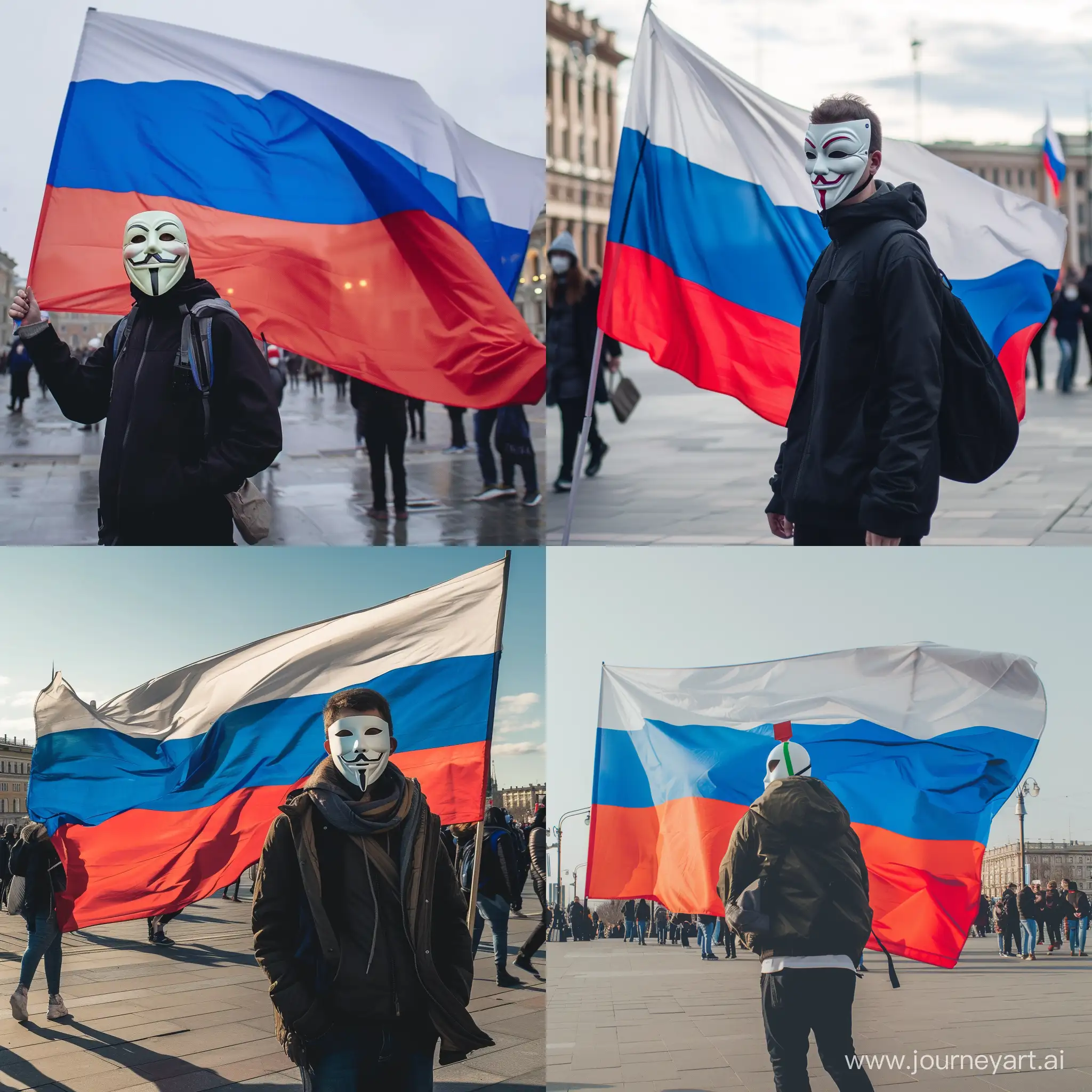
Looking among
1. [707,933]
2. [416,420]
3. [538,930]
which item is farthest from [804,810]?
[416,420]

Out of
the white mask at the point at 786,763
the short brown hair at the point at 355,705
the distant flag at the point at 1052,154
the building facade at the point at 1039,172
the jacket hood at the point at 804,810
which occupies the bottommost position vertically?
the jacket hood at the point at 804,810

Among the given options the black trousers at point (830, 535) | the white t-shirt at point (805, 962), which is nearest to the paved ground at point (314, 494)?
the white t-shirt at point (805, 962)

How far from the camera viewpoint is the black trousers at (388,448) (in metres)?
9.41

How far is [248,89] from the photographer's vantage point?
6.23 metres

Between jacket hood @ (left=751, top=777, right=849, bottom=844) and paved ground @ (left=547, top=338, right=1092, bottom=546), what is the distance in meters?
2.69

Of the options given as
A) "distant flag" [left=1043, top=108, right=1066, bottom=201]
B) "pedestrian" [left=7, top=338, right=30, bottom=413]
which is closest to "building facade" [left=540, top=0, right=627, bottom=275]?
"pedestrian" [left=7, top=338, right=30, bottom=413]

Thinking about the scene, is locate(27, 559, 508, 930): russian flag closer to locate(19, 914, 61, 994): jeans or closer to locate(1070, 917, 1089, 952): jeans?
locate(19, 914, 61, 994): jeans

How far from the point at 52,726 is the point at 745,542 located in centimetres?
444

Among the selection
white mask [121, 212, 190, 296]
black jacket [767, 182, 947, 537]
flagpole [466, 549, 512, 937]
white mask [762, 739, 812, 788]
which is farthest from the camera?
white mask [762, 739, 812, 788]

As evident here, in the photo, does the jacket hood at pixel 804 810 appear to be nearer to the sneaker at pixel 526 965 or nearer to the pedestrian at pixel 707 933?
the pedestrian at pixel 707 933

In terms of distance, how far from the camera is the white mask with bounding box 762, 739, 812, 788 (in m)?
5.68

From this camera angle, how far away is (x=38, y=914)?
5.80 metres

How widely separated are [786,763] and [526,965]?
72.8 inches

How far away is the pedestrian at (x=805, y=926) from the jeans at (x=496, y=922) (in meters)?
1.72
